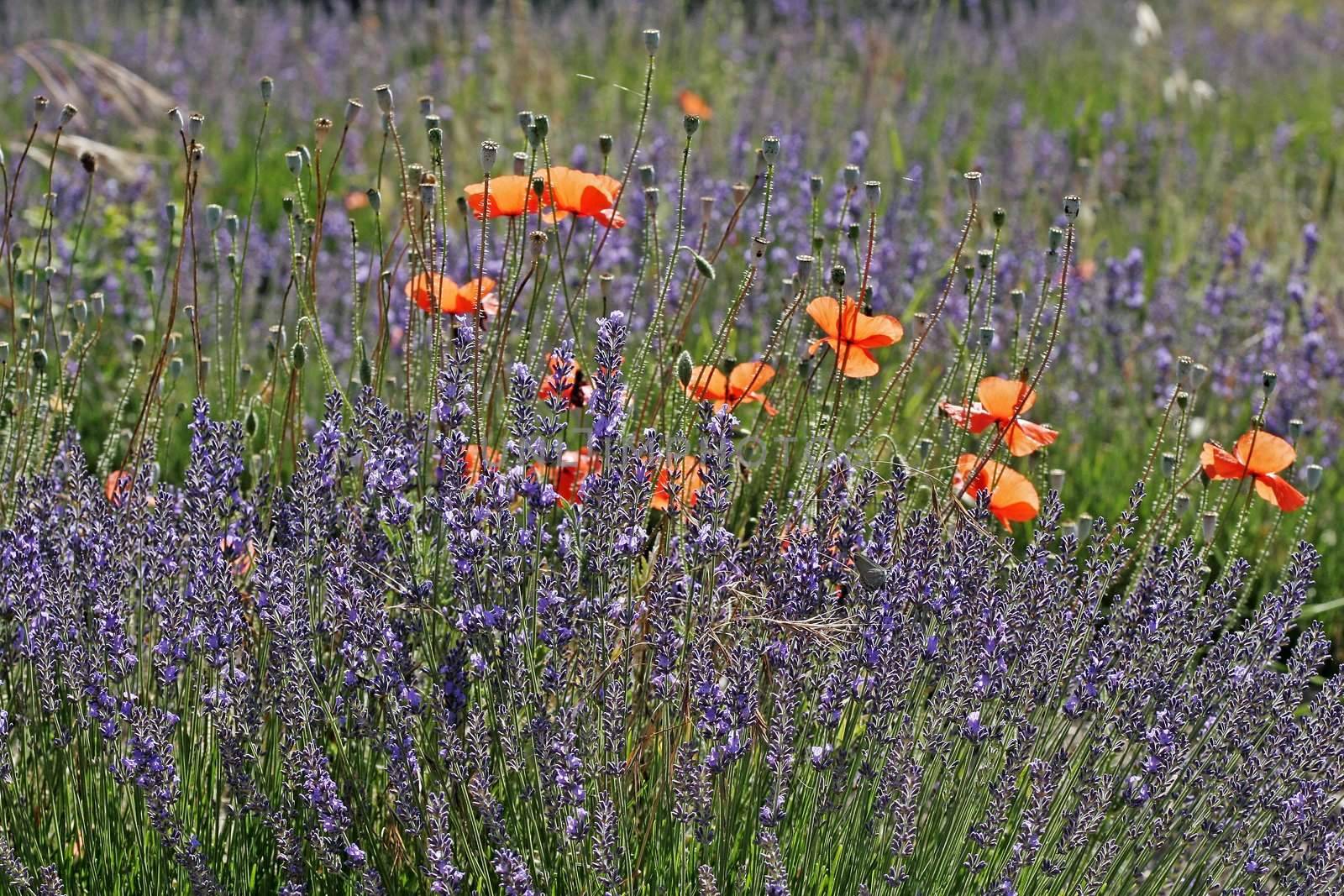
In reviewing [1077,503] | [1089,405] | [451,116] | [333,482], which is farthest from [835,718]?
[451,116]

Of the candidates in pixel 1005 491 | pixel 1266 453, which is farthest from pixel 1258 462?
pixel 1005 491

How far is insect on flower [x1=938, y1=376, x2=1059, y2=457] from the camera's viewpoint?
7.85ft

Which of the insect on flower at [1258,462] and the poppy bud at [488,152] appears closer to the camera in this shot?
the poppy bud at [488,152]

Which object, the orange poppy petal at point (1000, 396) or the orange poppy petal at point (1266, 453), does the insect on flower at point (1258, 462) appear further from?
the orange poppy petal at point (1000, 396)

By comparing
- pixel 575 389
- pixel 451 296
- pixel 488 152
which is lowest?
pixel 575 389

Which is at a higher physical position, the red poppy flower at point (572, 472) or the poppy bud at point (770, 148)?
the poppy bud at point (770, 148)

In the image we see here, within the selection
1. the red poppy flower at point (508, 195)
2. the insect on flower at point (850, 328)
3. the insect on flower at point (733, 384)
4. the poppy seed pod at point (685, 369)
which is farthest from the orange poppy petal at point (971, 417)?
the red poppy flower at point (508, 195)

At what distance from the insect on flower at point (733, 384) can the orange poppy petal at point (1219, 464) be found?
699 mm

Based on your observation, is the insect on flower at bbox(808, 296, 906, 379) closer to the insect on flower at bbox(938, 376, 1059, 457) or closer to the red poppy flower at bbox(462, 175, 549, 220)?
the insect on flower at bbox(938, 376, 1059, 457)

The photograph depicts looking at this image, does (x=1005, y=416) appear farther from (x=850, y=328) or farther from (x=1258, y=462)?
(x=1258, y=462)

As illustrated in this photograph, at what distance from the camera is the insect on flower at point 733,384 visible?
96.4 inches

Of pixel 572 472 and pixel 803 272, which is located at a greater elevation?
pixel 803 272

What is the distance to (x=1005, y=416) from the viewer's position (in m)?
2.42

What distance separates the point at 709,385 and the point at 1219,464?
32.6 inches
